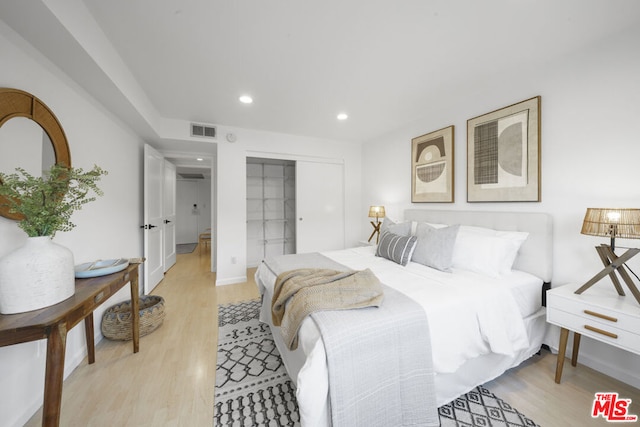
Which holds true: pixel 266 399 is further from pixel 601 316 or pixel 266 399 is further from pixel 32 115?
pixel 32 115

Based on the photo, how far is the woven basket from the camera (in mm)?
2115

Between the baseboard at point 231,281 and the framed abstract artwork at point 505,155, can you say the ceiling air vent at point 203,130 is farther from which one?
the framed abstract artwork at point 505,155

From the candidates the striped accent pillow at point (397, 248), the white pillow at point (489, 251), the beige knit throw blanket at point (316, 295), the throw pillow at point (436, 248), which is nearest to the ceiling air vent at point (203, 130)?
the beige knit throw blanket at point (316, 295)

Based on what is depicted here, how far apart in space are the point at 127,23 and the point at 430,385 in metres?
2.92

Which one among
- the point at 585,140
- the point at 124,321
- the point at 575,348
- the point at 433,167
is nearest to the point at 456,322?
the point at 575,348

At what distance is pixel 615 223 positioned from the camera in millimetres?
1459

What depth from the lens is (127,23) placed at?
1590 millimetres

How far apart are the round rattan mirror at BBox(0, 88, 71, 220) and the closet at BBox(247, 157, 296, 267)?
10.6 feet

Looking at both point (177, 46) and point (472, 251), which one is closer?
point (177, 46)

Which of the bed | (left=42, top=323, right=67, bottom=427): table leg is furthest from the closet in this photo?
(left=42, top=323, right=67, bottom=427): table leg

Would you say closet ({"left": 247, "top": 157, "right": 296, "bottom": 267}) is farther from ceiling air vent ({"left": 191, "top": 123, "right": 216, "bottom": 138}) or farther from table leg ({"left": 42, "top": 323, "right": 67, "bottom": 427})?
table leg ({"left": 42, "top": 323, "right": 67, "bottom": 427})

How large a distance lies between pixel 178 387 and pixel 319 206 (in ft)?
10.7

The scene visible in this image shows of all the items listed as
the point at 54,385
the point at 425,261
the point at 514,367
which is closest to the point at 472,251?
the point at 425,261

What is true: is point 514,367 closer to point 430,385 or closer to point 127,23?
point 430,385
